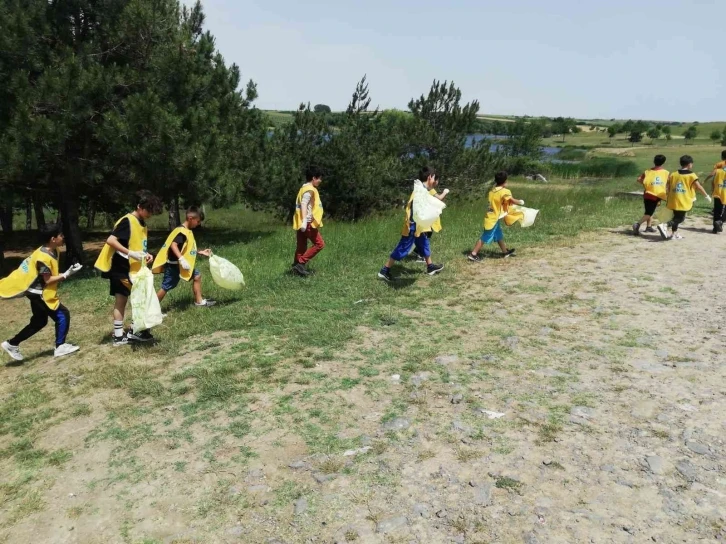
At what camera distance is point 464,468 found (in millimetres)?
3459

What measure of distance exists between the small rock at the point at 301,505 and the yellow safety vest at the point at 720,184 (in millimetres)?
10550

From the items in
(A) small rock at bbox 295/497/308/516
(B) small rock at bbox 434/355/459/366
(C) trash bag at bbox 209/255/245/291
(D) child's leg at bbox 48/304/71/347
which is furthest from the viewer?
(C) trash bag at bbox 209/255/245/291

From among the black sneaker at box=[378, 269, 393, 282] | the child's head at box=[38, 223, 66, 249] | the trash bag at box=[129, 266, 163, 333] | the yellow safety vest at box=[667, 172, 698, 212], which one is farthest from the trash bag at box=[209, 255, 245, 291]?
the yellow safety vest at box=[667, 172, 698, 212]

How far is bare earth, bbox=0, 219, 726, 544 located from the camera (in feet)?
10.0

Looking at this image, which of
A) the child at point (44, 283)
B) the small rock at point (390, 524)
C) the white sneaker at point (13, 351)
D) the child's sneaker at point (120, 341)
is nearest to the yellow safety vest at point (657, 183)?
the small rock at point (390, 524)

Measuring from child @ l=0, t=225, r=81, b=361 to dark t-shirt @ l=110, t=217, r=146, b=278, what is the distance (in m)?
0.38

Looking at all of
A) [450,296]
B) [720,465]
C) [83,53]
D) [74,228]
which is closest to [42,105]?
[83,53]

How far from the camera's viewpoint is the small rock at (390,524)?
3.00m

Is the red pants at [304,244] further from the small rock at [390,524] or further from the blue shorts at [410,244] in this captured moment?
the small rock at [390,524]

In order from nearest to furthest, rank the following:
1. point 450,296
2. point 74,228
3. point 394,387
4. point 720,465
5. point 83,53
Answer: point 720,465 → point 394,387 → point 450,296 → point 83,53 → point 74,228

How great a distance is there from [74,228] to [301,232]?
7536 mm

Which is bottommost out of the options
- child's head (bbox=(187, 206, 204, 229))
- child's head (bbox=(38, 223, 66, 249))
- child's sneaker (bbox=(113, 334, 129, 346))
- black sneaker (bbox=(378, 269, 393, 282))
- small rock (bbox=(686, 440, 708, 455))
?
child's sneaker (bbox=(113, 334, 129, 346))

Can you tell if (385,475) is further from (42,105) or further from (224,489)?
(42,105)

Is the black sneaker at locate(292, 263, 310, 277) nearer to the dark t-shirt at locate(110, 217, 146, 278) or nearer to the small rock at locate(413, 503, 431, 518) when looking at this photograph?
the dark t-shirt at locate(110, 217, 146, 278)
